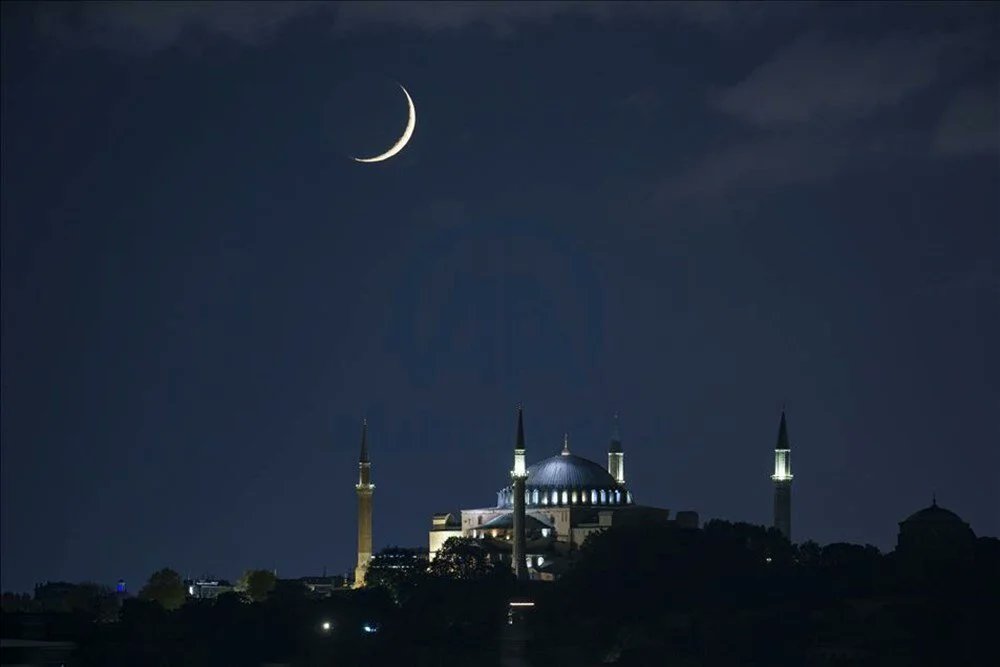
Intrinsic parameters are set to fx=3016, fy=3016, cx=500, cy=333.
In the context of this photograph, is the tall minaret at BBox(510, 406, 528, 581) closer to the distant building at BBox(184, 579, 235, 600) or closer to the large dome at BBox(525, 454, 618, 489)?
the large dome at BBox(525, 454, 618, 489)

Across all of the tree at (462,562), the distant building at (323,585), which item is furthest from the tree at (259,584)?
the tree at (462,562)

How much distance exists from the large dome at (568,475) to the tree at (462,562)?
15.5 m

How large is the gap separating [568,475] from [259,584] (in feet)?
60.6

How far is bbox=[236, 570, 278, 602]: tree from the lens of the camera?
494ft

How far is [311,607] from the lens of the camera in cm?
12756

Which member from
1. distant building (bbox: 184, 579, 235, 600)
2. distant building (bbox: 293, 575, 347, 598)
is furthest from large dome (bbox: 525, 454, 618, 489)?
distant building (bbox: 184, 579, 235, 600)

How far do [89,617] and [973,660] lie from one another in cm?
3557

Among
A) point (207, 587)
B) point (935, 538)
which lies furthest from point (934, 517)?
point (207, 587)

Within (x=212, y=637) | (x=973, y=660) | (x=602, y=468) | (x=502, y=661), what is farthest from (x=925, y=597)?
(x=602, y=468)

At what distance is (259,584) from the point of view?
15425 centimetres

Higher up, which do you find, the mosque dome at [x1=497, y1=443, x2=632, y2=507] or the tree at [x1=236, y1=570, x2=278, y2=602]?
the mosque dome at [x1=497, y1=443, x2=632, y2=507]

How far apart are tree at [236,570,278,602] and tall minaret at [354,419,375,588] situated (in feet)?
14.6

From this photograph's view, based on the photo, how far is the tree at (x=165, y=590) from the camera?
15125cm

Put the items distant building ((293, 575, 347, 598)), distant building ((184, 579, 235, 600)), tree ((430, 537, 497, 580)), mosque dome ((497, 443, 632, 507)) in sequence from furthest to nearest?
distant building ((184, 579, 235, 600)) → mosque dome ((497, 443, 632, 507)) → distant building ((293, 575, 347, 598)) → tree ((430, 537, 497, 580))
